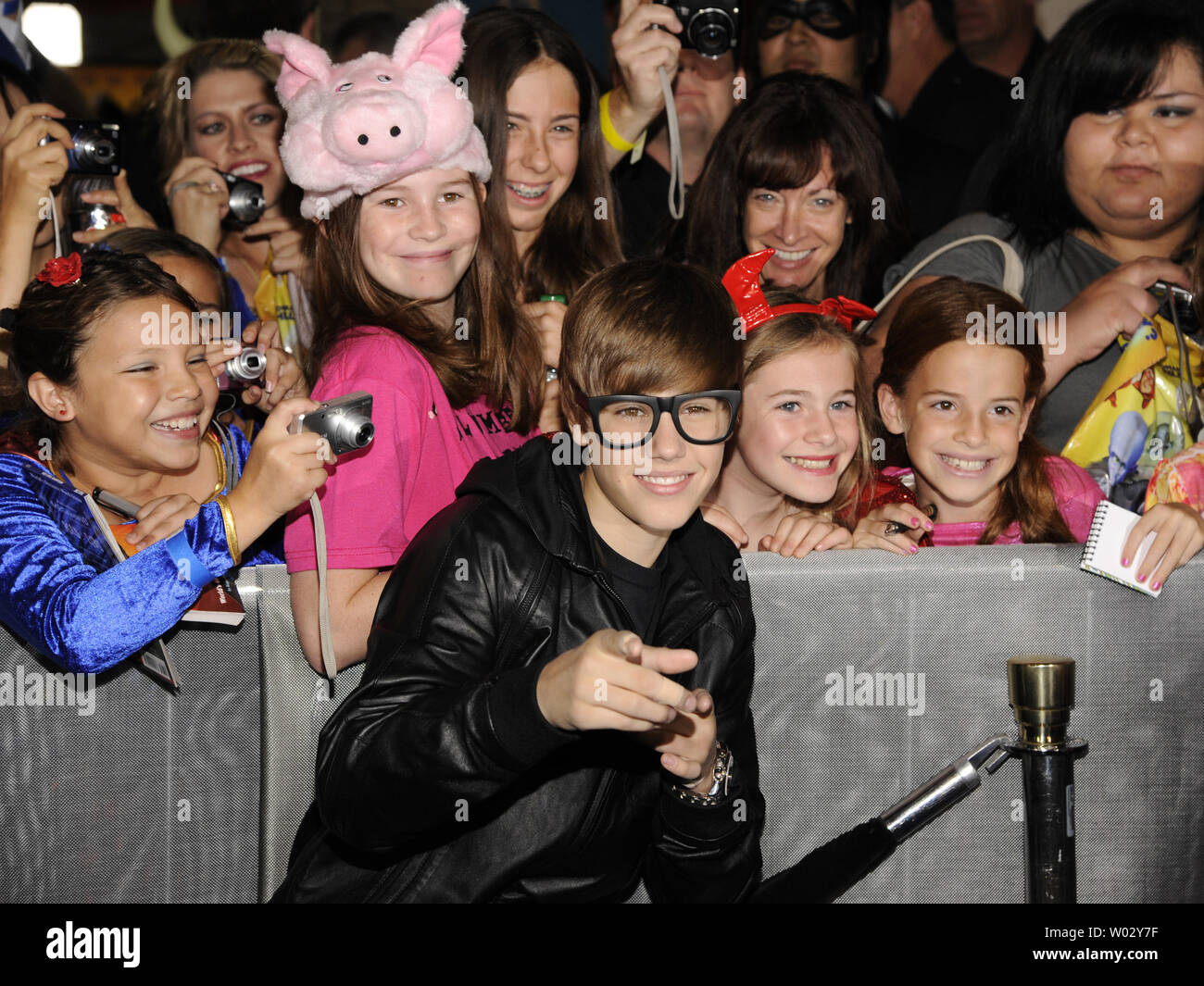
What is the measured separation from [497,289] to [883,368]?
838mm

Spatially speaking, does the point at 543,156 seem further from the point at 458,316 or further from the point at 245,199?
the point at 245,199

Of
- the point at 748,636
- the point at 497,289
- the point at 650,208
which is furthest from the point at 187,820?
the point at 650,208

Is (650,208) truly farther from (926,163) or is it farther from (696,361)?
(696,361)

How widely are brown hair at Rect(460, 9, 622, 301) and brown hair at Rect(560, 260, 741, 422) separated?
2.49 ft

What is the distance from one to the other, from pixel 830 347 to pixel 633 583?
2.84 feet

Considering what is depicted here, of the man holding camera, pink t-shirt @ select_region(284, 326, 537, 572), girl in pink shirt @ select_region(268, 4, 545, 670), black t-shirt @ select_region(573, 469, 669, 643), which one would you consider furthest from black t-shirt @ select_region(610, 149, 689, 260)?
black t-shirt @ select_region(573, 469, 669, 643)

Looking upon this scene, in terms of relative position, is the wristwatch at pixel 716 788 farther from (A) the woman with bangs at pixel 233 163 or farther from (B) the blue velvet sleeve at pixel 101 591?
(A) the woman with bangs at pixel 233 163

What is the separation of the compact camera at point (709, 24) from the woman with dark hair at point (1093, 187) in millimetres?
688

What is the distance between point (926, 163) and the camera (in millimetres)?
3918

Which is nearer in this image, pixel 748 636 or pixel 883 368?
pixel 748 636

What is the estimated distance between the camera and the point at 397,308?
2.29 metres

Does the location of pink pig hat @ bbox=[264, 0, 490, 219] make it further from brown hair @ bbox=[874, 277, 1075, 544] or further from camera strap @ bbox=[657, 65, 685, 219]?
brown hair @ bbox=[874, 277, 1075, 544]

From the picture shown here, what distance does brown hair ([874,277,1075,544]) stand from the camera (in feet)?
8.09

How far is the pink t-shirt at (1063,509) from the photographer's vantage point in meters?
2.51
